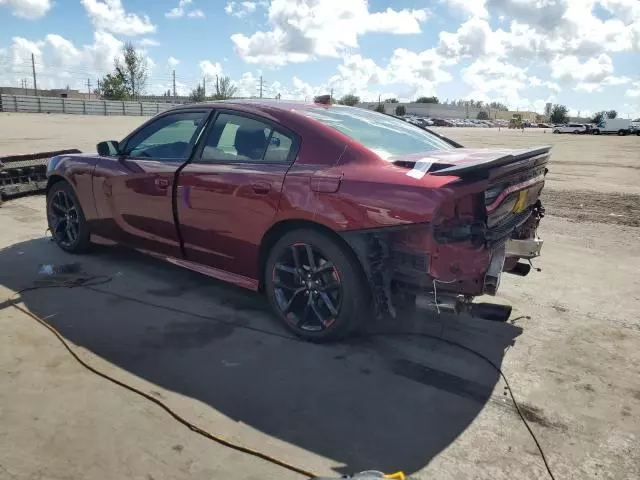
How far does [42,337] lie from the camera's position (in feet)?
11.7

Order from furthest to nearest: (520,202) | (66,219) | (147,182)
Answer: (66,219) → (147,182) → (520,202)

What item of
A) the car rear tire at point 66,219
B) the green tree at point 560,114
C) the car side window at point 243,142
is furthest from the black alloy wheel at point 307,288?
the green tree at point 560,114

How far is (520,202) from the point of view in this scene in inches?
140

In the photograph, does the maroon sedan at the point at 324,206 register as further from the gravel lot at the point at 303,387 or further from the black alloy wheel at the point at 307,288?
the gravel lot at the point at 303,387

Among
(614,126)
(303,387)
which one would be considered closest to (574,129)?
(614,126)

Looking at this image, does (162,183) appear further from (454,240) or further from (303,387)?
(454,240)

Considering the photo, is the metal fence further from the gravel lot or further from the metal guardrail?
the gravel lot

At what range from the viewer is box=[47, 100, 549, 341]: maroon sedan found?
121 inches

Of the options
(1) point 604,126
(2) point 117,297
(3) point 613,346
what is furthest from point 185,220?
(1) point 604,126

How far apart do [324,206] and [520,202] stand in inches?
52.5

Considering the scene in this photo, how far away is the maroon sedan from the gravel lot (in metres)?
0.39

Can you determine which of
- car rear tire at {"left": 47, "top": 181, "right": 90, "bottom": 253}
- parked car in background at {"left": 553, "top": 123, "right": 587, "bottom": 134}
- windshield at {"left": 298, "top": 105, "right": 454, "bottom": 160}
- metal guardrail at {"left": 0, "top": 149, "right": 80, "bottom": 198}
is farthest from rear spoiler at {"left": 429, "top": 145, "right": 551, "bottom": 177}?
parked car in background at {"left": 553, "top": 123, "right": 587, "bottom": 134}

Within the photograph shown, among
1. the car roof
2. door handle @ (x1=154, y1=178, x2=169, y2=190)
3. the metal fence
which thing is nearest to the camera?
the car roof

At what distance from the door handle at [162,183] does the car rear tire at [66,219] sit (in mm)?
1364
